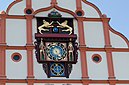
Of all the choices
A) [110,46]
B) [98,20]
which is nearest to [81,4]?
[98,20]

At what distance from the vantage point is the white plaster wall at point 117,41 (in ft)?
84.1

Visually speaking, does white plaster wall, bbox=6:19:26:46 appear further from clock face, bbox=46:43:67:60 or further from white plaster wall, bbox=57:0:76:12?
white plaster wall, bbox=57:0:76:12

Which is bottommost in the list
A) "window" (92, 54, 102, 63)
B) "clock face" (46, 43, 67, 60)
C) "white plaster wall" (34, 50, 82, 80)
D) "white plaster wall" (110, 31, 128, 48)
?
"white plaster wall" (34, 50, 82, 80)

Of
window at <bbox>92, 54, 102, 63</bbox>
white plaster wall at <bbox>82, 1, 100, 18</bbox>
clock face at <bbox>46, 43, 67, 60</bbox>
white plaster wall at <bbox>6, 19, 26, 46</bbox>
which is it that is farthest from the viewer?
white plaster wall at <bbox>82, 1, 100, 18</bbox>

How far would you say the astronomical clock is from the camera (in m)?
24.3

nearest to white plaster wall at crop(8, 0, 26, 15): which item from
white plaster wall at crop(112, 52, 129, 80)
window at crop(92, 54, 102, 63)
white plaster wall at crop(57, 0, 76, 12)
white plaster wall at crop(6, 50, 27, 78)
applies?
white plaster wall at crop(57, 0, 76, 12)

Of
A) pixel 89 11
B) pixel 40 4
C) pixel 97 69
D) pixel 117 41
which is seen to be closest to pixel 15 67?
pixel 40 4

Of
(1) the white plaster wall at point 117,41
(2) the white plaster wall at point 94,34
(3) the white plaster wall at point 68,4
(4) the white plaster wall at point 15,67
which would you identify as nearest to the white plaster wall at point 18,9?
(3) the white plaster wall at point 68,4

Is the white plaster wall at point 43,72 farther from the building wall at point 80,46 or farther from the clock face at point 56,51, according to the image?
the clock face at point 56,51

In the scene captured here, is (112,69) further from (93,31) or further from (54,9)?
(54,9)

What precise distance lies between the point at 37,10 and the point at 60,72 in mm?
3964

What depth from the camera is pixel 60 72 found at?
24281mm

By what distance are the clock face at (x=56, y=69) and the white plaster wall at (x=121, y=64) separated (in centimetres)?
310

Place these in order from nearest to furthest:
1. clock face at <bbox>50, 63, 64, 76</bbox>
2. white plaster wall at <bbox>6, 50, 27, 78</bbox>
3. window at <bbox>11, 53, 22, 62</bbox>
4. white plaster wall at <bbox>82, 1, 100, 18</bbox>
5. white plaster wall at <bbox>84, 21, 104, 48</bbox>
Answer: white plaster wall at <bbox>6, 50, 27, 78</bbox> < clock face at <bbox>50, 63, 64, 76</bbox> < window at <bbox>11, 53, 22, 62</bbox> < white plaster wall at <bbox>84, 21, 104, 48</bbox> < white plaster wall at <bbox>82, 1, 100, 18</bbox>
